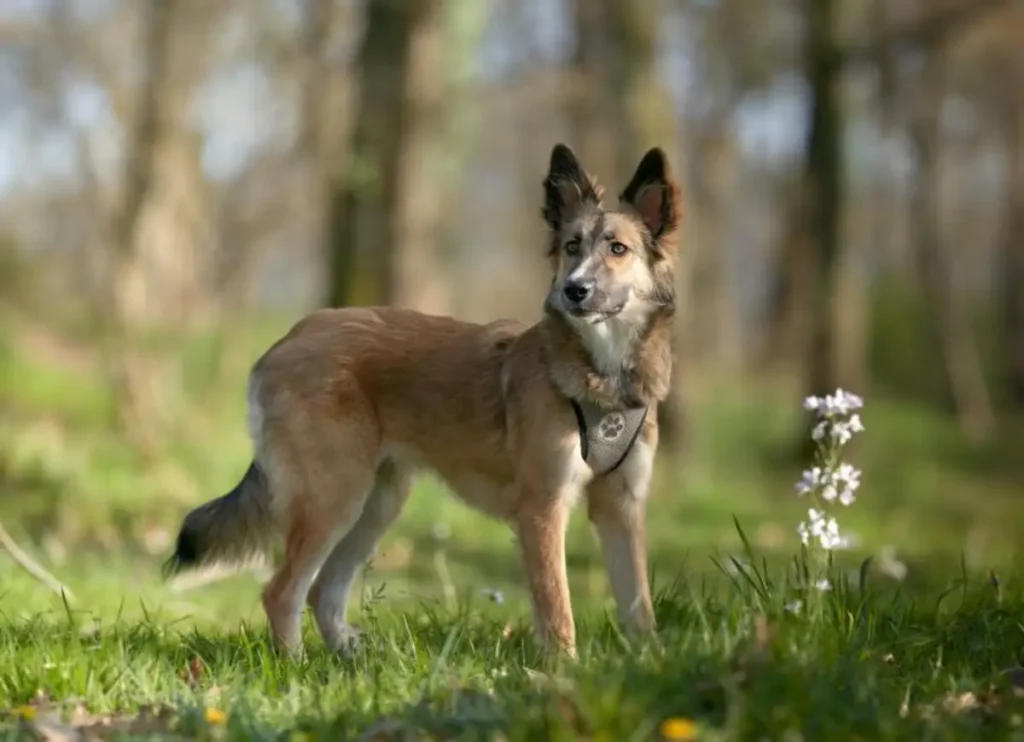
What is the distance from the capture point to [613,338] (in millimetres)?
5133

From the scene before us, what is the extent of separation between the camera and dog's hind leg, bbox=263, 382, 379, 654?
5.30 m

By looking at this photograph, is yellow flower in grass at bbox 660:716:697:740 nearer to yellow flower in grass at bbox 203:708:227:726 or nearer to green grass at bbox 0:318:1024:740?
green grass at bbox 0:318:1024:740

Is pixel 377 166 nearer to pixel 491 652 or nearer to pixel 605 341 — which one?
pixel 605 341

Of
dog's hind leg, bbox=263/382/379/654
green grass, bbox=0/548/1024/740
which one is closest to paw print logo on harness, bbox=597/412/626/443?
green grass, bbox=0/548/1024/740

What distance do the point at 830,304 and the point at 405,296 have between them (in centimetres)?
589

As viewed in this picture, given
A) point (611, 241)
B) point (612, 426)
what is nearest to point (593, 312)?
point (611, 241)

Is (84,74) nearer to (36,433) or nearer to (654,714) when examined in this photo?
(36,433)

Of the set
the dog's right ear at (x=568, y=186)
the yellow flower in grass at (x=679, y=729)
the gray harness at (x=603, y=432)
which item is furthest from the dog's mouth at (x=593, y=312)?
the yellow flower in grass at (x=679, y=729)

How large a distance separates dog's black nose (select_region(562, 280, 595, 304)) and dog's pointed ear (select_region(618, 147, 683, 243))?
52cm

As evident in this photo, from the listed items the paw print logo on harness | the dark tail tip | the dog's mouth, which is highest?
the dog's mouth

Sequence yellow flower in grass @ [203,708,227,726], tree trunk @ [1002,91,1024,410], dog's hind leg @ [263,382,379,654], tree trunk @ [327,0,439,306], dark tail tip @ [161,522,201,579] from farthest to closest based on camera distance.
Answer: tree trunk @ [1002,91,1024,410] < tree trunk @ [327,0,439,306] < dark tail tip @ [161,522,201,579] < dog's hind leg @ [263,382,379,654] < yellow flower in grass @ [203,708,227,726]

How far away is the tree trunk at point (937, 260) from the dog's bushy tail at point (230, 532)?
19510 mm

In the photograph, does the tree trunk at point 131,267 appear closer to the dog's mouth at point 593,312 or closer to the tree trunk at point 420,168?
the tree trunk at point 420,168

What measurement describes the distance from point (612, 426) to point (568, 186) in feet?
3.39
